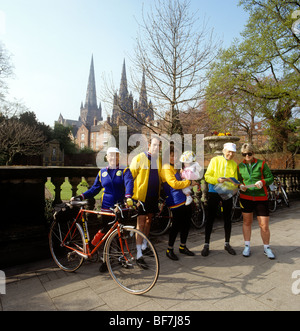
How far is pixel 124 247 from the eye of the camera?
9.47ft

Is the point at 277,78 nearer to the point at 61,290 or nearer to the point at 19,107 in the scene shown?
the point at 61,290

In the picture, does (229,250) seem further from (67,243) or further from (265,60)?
(265,60)

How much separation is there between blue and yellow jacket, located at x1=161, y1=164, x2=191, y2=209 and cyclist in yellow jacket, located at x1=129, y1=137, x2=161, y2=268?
0.15 m

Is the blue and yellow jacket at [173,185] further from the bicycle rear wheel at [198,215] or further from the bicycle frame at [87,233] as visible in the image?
the bicycle rear wheel at [198,215]

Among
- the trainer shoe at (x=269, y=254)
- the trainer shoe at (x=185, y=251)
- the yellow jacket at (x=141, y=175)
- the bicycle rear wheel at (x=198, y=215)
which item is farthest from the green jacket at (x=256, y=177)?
the bicycle rear wheel at (x=198, y=215)

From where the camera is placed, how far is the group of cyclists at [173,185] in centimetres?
321

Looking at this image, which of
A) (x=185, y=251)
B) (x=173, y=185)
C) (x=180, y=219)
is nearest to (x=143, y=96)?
(x=173, y=185)

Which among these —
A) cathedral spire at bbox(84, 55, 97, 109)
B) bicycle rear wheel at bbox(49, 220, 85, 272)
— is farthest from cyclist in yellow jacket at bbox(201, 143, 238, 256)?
cathedral spire at bbox(84, 55, 97, 109)

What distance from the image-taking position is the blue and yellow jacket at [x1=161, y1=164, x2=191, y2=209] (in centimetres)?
335

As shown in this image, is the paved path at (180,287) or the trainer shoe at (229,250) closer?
the paved path at (180,287)

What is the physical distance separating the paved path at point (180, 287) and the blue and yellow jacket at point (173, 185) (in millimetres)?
979

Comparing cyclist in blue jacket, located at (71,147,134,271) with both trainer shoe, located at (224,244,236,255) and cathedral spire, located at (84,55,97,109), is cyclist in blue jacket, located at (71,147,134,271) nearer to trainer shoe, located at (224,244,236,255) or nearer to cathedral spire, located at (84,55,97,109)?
trainer shoe, located at (224,244,236,255)
